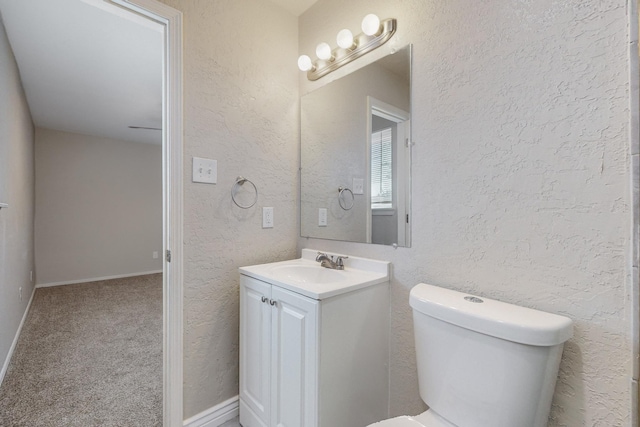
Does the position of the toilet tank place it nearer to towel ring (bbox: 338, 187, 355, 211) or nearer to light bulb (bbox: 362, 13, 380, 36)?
towel ring (bbox: 338, 187, 355, 211)

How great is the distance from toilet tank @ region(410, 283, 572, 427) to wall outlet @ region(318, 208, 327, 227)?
0.78 m

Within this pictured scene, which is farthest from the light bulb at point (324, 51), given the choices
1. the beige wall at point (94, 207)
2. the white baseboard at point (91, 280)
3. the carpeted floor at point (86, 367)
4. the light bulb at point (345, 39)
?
the white baseboard at point (91, 280)

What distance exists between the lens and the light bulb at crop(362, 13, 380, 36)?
4.31 feet

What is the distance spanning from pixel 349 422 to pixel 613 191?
1177 mm

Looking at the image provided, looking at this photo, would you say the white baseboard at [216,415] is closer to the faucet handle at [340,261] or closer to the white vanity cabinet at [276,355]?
the white vanity cabinet at [276,355]

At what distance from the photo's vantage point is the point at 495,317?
81 cm

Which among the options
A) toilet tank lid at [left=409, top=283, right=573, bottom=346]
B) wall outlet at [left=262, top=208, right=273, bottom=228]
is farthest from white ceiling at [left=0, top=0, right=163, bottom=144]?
toilet tank lid at [left=409, top=283, right=573, bottom=346]

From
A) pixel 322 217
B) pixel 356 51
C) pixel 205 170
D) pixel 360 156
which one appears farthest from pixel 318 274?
pixel 356 51

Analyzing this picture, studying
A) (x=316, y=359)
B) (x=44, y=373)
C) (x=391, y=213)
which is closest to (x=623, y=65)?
(x=391, y=213)

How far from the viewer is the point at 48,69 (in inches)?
92.8

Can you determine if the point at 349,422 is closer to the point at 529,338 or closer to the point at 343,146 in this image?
the point at 529,338

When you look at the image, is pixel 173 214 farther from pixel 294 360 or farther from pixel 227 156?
pixel 294 360

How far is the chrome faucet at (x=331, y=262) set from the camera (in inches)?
56.8

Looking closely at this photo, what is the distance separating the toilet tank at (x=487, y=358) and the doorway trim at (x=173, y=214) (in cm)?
106
